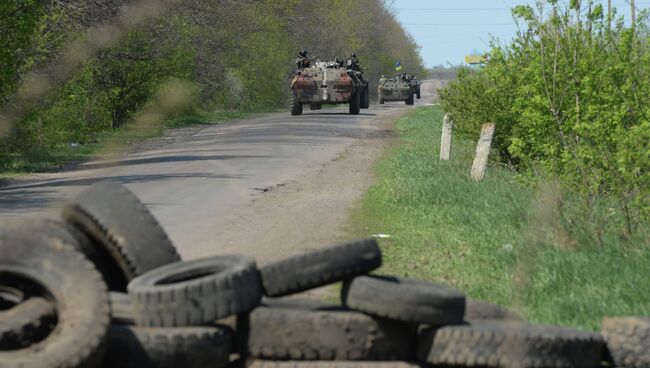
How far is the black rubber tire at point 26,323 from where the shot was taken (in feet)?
18.2

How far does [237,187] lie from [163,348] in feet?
34.1

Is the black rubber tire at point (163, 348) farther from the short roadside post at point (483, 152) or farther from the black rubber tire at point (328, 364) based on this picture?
the short roadside post at point (483, 152)

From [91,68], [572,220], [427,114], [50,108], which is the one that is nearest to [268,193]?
[572,220]

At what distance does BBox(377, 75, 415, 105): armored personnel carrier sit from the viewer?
2502 inches

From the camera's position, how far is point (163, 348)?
18.3 feet

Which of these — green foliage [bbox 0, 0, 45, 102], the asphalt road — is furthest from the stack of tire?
green foliage [bbox 0, 0, 45, 102]

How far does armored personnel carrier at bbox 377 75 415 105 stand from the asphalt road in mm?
34667

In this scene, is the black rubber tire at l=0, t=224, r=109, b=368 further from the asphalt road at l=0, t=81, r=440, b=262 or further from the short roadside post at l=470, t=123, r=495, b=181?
the short roadside post at l=470, t=123, r=495, b=181

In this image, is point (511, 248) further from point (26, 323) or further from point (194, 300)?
point (26, 323)

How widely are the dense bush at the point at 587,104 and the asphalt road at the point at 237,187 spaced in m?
2.28

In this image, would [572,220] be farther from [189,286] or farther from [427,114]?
[427,114]

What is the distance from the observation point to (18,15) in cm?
1900

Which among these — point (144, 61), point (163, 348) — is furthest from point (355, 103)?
point (163, 348)

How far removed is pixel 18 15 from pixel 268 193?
6.04 metres
